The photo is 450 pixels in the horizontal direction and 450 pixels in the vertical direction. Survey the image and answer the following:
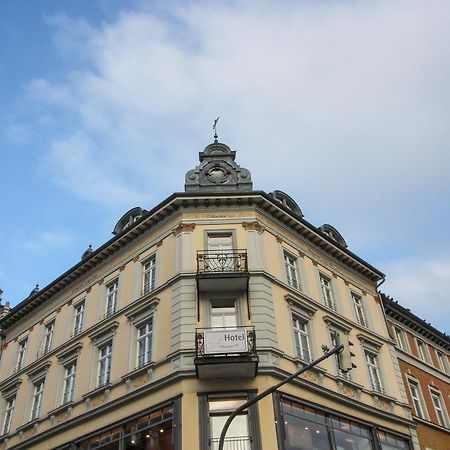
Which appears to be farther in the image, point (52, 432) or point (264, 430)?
point (52, 432)

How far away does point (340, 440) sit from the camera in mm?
19438

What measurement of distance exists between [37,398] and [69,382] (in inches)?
104

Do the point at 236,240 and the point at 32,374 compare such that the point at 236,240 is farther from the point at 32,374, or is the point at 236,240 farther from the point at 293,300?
the point at 32,374

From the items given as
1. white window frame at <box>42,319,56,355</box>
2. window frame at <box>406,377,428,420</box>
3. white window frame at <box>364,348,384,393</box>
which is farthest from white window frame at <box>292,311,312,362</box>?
white window frame at <box>42,319,56,355</box>

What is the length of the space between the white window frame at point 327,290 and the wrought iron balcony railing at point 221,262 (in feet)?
16.3

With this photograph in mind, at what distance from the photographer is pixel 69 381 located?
23.2 m

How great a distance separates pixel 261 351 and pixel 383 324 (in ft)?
33.0

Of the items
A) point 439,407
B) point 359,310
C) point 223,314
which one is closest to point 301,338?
point 223,314

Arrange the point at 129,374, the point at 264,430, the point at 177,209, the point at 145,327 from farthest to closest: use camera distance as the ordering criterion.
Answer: the point at 177,209 < the point at 145,327 < the point at 129,374 < the point at 264,430

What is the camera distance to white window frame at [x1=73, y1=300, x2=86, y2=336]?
24.5 meters

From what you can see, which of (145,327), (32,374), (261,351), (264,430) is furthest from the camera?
(32,374)

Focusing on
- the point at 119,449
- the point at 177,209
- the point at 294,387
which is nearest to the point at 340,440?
the point at 294,387

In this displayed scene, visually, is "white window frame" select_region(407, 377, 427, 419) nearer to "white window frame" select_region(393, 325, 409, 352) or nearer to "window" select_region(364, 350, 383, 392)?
"white window frame" select_region(393, 325, 409, 352)

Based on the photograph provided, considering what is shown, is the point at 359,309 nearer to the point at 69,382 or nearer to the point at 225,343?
the point at 225,343
